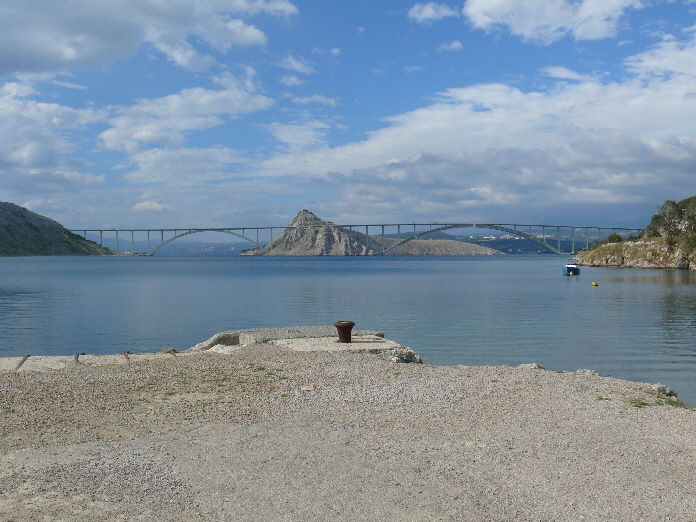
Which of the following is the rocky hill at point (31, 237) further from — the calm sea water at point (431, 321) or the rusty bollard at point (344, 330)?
the rusty bollard at point (344, 330)

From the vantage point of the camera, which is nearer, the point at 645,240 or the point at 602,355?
the point at 602,355

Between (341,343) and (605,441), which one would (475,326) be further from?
(605,441)

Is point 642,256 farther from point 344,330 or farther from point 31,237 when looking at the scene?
point 31,237

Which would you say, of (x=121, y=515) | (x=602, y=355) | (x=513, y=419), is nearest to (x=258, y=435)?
(x=121, y=515)

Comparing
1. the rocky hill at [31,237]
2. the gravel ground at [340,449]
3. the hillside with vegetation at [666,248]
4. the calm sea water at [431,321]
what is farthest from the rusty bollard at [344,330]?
the rocky hill at [31,237]

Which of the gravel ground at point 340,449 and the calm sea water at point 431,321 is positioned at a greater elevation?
the gravel ground at point 340,449

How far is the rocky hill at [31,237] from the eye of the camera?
163625mm

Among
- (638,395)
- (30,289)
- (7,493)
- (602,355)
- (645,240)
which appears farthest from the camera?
(645,240)

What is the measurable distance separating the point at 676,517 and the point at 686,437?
248 centimetres

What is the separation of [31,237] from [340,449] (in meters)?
192

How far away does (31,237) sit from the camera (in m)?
174

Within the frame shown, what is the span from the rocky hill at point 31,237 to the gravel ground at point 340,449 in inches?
6832

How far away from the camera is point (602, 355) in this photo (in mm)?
17156

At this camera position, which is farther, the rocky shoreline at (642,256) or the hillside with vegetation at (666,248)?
the rocky shoreline at (642,256)
